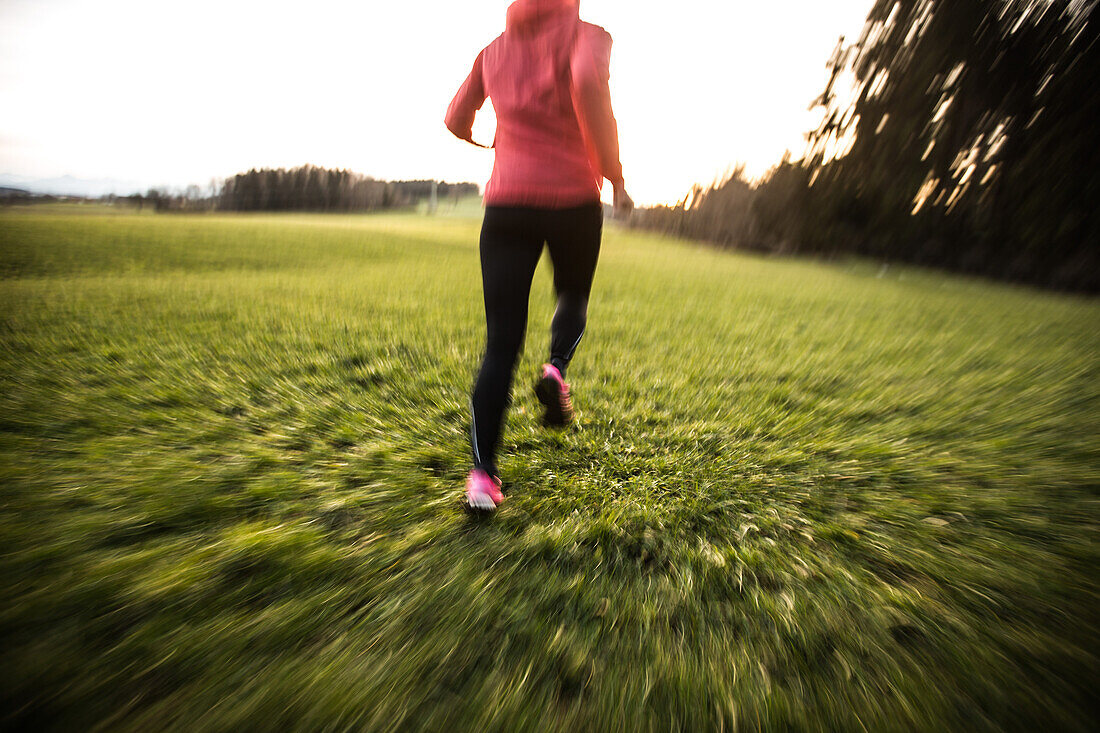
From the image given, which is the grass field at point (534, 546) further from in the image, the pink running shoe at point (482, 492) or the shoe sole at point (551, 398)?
the shoe sole at point (551, 398)

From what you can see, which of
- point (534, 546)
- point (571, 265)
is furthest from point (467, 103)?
point (534, 546)

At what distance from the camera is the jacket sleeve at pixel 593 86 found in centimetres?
143

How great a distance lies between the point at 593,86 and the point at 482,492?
1380 mm

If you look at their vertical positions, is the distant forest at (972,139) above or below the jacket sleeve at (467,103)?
above

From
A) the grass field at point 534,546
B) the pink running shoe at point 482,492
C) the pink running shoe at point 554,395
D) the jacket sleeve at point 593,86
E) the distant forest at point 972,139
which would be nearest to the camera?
the grass field at point 534,546

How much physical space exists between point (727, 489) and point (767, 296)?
7.71m

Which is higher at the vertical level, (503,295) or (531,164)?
(531,164)

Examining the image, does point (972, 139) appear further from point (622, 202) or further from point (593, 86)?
point (593, 86)

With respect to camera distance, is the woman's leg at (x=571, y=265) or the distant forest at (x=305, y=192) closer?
the woman's leg at (x=571, y=265)

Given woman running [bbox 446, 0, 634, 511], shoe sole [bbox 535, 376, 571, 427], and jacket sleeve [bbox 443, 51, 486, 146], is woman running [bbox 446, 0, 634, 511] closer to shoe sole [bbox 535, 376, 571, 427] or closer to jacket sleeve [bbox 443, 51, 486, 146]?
jacket sleeve [bbox 443, 51, 486, 146]

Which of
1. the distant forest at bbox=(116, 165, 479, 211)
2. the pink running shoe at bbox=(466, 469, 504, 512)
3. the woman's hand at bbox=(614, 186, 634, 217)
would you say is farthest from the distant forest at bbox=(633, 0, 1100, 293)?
the distant forest at bbox=(116, 165, 479, 211)

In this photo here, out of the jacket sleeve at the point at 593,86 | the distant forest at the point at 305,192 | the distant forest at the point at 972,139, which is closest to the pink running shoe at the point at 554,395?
the jacket sleeve at the point at 593,86

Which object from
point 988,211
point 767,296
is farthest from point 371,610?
point 988,211

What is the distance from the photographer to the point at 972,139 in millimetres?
13344
